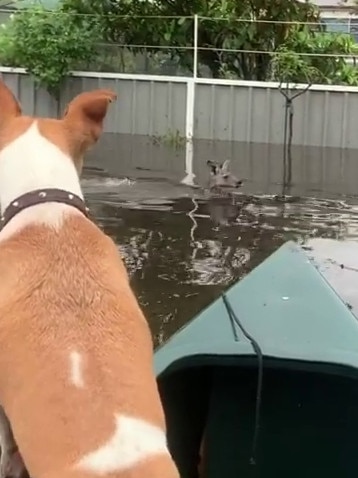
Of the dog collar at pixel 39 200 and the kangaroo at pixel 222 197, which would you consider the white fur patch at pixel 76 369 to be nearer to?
the dog collar at pixel 39 200

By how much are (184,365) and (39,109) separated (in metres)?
15.2

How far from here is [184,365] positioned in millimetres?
3402

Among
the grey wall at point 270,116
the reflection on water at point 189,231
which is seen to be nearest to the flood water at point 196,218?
the reflection on water at point 189,231

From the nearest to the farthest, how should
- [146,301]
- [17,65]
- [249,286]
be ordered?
[249,286]
[146,301]
[17,65]

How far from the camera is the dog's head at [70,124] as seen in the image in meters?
2.86

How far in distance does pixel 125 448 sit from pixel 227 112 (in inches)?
591

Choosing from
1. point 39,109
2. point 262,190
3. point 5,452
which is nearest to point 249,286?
point 5,452

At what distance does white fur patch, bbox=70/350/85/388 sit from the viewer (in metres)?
2.30

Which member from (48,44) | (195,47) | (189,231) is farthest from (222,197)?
(48,44)

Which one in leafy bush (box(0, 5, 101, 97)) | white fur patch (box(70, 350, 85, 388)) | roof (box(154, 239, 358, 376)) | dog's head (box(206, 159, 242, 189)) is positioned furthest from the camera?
leafy bush (box(0, 5, 101, 97))

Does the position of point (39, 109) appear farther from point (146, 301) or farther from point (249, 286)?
point (249, 286)

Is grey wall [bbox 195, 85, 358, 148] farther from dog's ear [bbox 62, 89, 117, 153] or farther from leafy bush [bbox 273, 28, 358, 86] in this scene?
dog's ear [bbox 62, 89, 117, 153]

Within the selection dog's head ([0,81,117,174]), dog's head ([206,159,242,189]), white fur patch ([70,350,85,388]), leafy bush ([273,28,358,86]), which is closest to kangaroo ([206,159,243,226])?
dog's head ([206,159,242,189])

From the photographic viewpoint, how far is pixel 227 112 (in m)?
17.0
